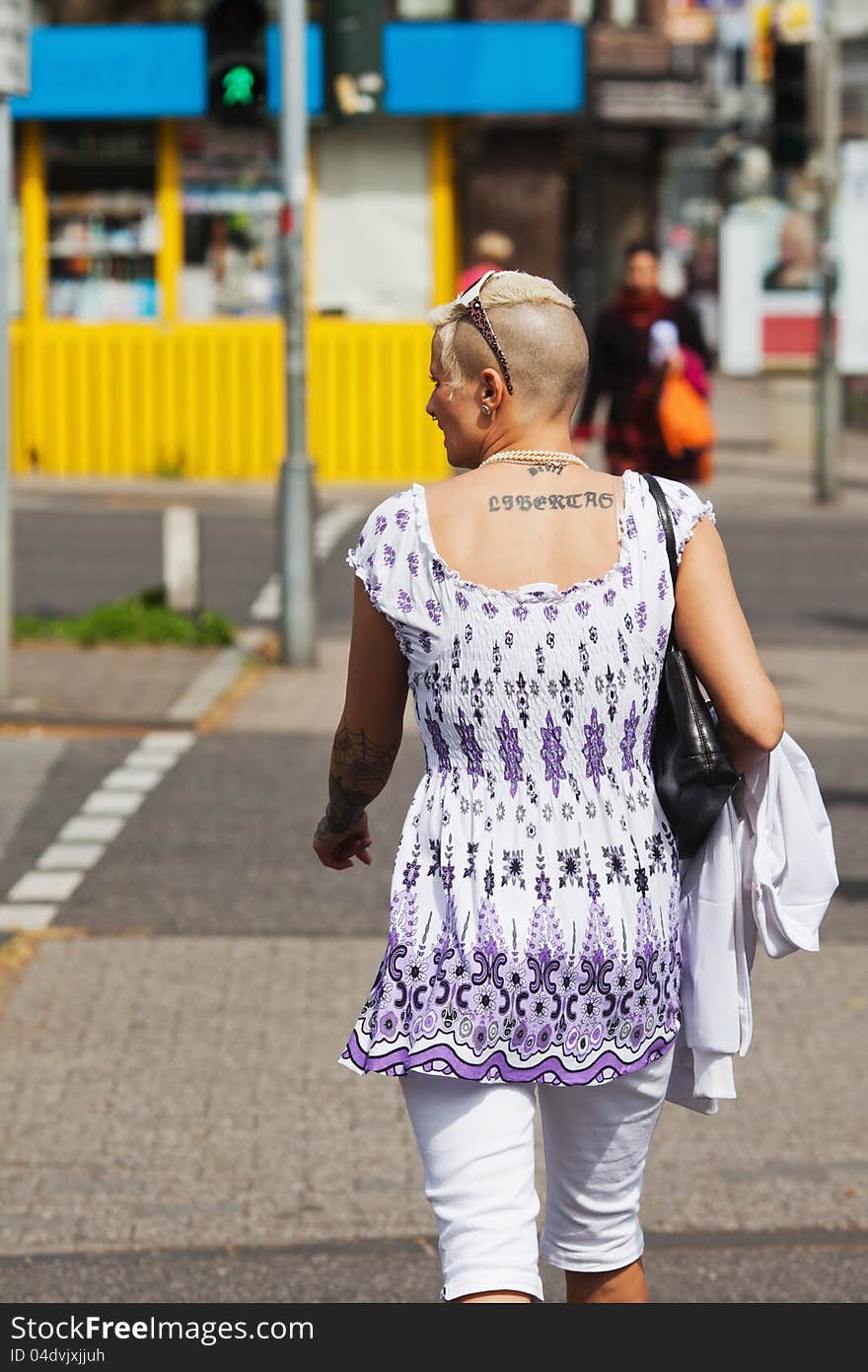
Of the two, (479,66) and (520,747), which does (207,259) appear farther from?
(520,747)

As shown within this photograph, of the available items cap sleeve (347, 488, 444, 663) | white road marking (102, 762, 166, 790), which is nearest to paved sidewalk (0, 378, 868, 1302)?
white road marking (102, 762, 166, 790)

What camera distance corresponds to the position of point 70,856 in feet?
29.0

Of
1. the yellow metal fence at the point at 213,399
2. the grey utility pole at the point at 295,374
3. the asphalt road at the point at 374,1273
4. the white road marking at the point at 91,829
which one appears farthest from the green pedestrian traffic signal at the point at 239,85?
the yellow metal fence at the point at 213,399

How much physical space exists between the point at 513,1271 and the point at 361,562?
0.98 m

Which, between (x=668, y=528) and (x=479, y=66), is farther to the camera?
(x=479, y=66)

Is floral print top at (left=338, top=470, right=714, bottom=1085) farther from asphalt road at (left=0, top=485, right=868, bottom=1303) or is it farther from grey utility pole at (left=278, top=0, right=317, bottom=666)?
grey utility pole at (left=278, top=0, right=317, bottom=666)

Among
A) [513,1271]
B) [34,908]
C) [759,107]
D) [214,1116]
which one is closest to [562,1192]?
[513,1271]

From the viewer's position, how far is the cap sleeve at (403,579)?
349 centimetres

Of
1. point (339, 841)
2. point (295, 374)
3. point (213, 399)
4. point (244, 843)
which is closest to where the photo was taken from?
point (339, 841)

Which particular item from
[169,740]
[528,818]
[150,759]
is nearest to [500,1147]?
[528,818]

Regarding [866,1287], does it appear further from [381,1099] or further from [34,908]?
[34,908]

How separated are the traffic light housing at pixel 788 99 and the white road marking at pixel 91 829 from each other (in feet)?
46.7

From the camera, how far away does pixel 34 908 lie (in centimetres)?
802

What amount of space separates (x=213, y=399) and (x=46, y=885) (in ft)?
51.7
